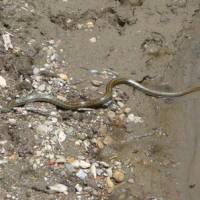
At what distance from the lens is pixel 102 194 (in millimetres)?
7688

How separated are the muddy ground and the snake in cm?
8

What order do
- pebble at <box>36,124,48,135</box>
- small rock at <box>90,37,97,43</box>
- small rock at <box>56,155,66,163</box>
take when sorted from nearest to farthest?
1. small rock at <box>56,155,66,163</box>
2. pebble at <box>36,124,48,135</box>
3. small rock at <box>90,37,97,43</box>

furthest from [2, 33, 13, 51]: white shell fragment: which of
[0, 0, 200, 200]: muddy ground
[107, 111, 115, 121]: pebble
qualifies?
[107, 111, 115, 121]: pebble

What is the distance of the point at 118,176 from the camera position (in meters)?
7.94

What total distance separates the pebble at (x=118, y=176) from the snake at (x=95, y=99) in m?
1.21

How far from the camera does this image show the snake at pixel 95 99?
854 centimetres

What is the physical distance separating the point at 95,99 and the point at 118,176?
1.45m

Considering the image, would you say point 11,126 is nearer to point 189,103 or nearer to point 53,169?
point 53,169

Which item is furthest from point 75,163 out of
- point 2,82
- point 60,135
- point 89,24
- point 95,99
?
point 89,24

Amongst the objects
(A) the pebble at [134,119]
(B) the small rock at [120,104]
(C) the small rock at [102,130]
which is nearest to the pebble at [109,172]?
(C) the small rock at [102,130]

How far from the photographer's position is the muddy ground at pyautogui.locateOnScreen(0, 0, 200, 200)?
7781 millimetres

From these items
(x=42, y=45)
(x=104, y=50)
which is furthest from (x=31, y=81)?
(x=104, y=50)

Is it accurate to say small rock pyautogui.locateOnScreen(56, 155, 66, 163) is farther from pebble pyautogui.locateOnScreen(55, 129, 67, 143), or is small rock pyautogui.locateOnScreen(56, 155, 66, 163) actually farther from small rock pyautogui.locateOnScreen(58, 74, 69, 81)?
small rock pyautogui.locateOnScreen(58, 74, 69, 81)

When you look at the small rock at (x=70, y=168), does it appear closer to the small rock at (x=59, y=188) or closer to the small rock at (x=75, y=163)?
the small rock at (x=75, y=163)
